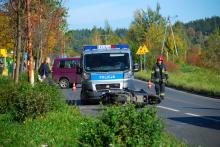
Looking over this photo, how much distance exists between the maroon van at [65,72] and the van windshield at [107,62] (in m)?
15.1

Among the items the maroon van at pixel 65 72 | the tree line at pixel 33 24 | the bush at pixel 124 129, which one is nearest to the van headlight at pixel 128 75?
the tree line at pixel 33 24

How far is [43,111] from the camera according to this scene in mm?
13500

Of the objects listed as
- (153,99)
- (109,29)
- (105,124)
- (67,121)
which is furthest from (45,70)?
(109,29)

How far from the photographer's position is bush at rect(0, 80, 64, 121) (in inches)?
514

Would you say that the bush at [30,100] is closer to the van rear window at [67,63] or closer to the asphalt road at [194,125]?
the asphalt road at [194,125]

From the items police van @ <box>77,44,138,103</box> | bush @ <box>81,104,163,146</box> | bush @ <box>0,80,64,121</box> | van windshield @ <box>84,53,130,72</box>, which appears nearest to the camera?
bush @ <box>81,104,163,146</box>

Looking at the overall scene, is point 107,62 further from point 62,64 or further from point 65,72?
point 62,64

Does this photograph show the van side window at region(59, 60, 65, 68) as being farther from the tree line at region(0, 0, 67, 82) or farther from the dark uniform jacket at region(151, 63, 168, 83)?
the dark uniform jacket at region(151, 63, 168, 83)

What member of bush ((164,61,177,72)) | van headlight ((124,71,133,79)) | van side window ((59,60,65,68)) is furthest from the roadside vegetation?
bush ((164,61,177,72))

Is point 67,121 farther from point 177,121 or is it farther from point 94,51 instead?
point 94,51

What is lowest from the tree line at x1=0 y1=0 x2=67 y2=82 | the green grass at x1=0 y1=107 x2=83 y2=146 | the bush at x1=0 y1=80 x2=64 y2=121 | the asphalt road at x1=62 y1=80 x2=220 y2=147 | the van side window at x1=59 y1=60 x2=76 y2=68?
the asphalt road at x1=62 y1=80 x2=220 y2=147

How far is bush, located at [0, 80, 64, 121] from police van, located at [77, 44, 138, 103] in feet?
16.0

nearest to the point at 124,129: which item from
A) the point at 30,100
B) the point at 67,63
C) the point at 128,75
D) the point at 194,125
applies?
the point at 30,100

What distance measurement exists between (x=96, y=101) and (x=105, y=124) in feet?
45.8
